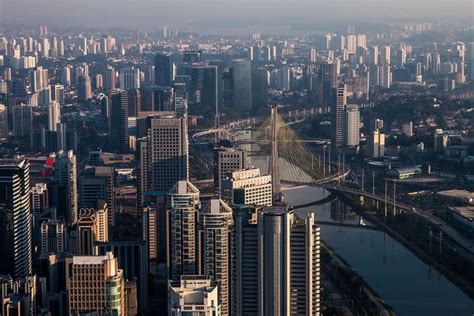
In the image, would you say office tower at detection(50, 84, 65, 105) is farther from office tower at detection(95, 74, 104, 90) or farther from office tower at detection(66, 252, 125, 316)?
office tower at detection(66, 252, 125, 316)

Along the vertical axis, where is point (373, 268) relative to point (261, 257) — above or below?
below

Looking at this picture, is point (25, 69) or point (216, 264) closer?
point (216, 264)

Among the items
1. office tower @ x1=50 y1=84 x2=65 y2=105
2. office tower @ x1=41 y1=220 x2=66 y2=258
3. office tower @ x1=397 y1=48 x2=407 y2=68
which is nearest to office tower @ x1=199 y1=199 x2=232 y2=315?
office tower @ x1=41 y1=220 x2=66 y2=258

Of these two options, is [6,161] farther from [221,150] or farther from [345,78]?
[345,78]

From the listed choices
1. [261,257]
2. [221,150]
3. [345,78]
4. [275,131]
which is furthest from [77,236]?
[345,78]

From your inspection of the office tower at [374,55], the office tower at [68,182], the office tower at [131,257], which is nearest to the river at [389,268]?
the office tower at [131,257]

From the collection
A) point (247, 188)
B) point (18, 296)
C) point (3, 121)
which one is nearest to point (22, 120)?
point (3, 121)

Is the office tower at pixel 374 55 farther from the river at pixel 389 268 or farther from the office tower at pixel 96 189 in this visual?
the office tower at pixel 96 189
